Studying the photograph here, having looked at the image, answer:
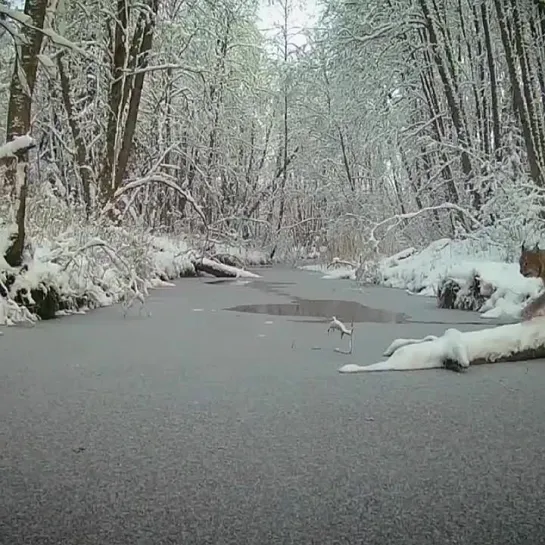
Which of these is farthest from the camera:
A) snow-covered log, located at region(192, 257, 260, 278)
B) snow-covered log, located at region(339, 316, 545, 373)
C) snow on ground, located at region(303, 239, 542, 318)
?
snow-covered log, located at region(192, 257, 260, 278)

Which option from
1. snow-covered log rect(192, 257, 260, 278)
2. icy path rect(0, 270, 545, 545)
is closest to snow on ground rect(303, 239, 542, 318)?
snow-covered log rect(192, 257, 260, 278)

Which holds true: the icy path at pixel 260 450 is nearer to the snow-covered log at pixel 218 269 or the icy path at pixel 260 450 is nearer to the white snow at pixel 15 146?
the white snow at pixel 15 146

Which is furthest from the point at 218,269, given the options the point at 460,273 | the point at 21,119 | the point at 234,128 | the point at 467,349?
the point at 467,349

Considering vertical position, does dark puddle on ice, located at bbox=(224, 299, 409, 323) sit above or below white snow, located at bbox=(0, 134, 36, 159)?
below

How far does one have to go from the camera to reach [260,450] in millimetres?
1927

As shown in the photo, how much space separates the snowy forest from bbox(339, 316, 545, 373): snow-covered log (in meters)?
2.81

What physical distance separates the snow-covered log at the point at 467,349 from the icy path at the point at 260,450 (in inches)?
3.8

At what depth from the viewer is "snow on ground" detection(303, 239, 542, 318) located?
233 inches

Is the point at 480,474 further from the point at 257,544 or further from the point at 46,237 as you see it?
the point at 46,237

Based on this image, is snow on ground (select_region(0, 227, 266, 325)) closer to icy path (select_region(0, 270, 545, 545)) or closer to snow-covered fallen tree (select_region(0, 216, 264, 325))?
snow-covered fallen tree (select_region(0, 216, 264, 325))

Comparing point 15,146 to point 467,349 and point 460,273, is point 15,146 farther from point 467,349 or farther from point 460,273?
point 460,273

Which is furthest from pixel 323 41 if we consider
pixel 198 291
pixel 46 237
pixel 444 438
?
pixel 444 438

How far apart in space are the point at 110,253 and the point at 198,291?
2.94 metres

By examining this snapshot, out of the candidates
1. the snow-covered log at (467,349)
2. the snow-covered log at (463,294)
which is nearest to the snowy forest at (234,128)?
the snow-covered log at (463,294)
